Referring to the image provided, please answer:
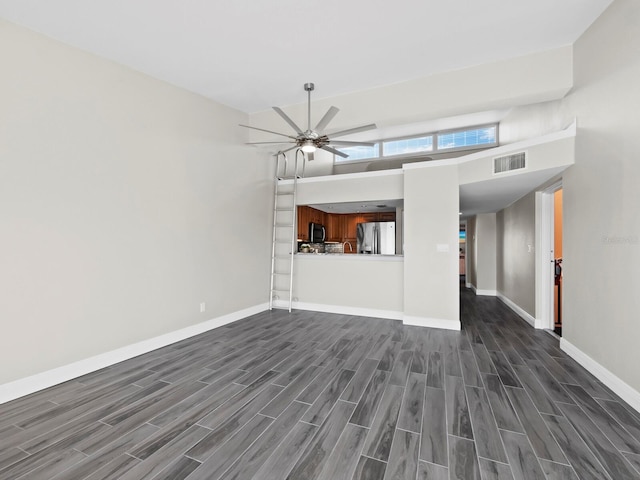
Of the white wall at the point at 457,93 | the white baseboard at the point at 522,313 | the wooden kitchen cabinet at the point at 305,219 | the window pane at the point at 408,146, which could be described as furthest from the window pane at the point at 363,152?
the white baseboard at the point at 522,313

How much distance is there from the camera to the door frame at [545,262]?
4.25 m

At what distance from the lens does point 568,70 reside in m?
3.20

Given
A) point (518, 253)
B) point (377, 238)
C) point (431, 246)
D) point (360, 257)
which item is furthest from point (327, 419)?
point (377, 238)

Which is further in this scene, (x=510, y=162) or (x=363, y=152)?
(x=363, y=152)

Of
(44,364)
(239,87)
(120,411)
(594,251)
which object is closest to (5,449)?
(120,411)

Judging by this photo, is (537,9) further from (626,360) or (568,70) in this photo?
(626,360)

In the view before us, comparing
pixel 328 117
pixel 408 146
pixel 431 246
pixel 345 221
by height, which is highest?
pixel 408 146

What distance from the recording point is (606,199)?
2.64 metres

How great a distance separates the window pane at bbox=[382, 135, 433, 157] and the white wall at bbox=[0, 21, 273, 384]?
12.2 feet

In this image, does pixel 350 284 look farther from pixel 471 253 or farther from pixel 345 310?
pixel 471 253

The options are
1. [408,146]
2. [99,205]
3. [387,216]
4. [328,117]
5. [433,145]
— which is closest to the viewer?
[99,205]

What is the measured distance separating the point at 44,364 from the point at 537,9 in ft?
17.4

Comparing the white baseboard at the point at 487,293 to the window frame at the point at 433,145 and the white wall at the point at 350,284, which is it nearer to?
the window frame at the point at 433,145

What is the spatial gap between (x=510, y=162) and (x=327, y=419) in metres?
3.55
